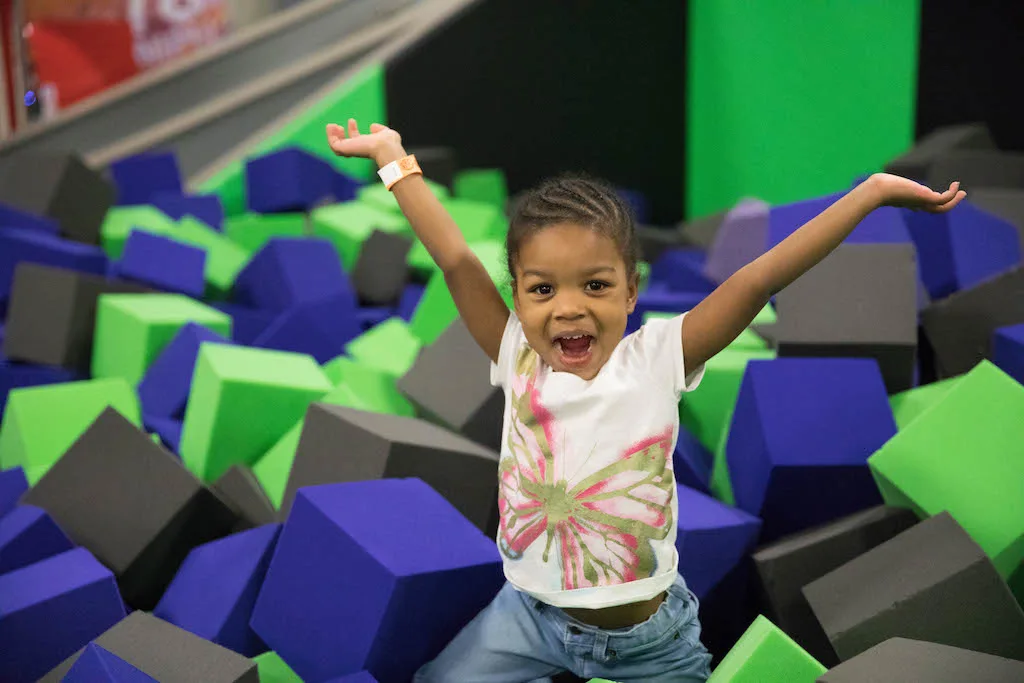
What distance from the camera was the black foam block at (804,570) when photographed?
1446mm

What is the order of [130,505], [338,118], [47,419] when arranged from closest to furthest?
[130,505] < [47,419] < [338,118]

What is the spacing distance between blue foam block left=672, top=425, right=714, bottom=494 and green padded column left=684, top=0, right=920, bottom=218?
165cm

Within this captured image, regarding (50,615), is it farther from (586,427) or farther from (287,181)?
(287,181)

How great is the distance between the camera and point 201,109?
4.58 metres

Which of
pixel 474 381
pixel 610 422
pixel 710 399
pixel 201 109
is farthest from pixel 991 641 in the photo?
pixel 201 109

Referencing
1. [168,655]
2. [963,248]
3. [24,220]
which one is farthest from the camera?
[24,220]

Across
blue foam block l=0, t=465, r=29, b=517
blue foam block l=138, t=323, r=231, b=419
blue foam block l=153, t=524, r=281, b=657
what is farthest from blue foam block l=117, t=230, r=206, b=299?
blue foam block l=153, t=524, r=281, b=657

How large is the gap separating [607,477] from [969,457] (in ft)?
1.87

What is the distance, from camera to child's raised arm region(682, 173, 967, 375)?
1.05 metres

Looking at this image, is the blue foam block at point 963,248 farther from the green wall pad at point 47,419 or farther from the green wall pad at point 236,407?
the green wall pad at point 47,419

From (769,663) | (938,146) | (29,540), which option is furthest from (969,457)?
(938,146)

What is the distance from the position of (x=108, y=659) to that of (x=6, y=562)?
48 cm

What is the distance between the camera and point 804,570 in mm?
1453

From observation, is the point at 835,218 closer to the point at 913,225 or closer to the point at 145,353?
the point at 913,225
